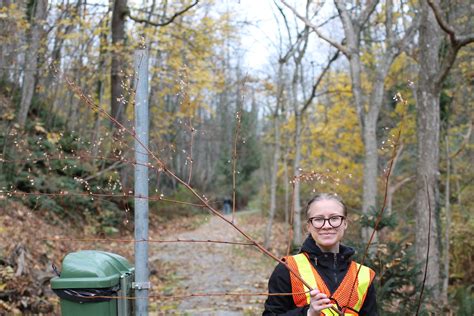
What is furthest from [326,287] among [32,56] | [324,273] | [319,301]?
[32,56]

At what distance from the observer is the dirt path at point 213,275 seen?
8.13 metres

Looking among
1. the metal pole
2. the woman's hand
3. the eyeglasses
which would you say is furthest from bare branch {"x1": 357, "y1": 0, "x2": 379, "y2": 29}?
the woman's hand

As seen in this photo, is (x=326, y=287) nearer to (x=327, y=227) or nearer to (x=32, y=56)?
(x=327, y=227)

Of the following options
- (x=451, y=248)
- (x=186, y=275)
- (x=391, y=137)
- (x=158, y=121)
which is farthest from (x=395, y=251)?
(x=158, y=121)

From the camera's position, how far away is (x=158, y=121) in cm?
2061

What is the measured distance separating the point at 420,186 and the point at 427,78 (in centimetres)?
162

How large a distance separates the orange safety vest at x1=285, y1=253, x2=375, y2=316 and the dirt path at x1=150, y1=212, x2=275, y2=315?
474 centimetres

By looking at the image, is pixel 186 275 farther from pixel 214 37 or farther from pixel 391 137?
pixel 391 137

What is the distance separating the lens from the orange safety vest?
2445 mm

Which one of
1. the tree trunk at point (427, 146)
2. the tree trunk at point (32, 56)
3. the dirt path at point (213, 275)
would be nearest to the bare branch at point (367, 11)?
the tree trunk at point (427, 146)

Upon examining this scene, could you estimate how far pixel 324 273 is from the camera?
2506 mm

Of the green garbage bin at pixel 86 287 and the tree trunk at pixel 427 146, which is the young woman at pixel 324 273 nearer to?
the green garbage bin at pixel 86 287

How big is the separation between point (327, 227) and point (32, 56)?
35.3 feet

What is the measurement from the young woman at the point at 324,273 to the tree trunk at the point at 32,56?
10.1 m
